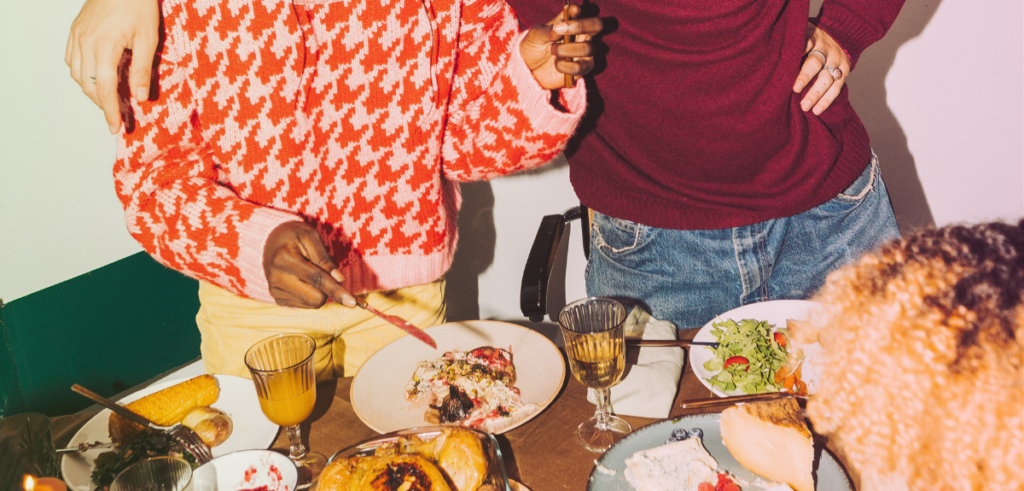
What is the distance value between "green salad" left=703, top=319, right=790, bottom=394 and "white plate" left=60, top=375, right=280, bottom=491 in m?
0.86

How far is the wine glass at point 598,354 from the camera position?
3.66 ft

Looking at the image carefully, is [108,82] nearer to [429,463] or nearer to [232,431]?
[232,431]

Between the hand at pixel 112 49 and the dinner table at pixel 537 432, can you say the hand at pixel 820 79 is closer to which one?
the dinner table at pixel 537 432

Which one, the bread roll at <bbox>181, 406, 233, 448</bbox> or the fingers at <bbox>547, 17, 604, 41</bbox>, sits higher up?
the fingers at <bbox>547, 17, 604, 41</bbox>

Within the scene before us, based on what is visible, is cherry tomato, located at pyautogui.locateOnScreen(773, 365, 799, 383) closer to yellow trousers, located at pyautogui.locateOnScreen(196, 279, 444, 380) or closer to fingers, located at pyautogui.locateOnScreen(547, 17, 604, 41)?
fingers, located at pyautogui.locateOnScreen(547, 17, 604, 41)

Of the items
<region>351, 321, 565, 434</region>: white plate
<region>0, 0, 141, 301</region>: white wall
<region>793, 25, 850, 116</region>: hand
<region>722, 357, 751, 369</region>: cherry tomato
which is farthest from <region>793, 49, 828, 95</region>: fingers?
<region>0, 0, 141, 301</region>: white wall

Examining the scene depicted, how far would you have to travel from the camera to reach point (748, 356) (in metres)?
1.26

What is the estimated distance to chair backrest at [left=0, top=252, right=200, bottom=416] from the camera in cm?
169

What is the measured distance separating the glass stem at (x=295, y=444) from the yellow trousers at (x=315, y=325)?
0.42 metres

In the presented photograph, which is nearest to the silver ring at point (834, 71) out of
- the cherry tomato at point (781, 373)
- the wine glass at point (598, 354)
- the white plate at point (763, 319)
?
the white plate at point (763, 319)

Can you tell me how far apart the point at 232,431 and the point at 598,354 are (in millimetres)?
711

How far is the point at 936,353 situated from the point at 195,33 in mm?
1308

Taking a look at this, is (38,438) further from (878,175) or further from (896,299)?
(878,175)

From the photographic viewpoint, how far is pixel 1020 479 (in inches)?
19.2
